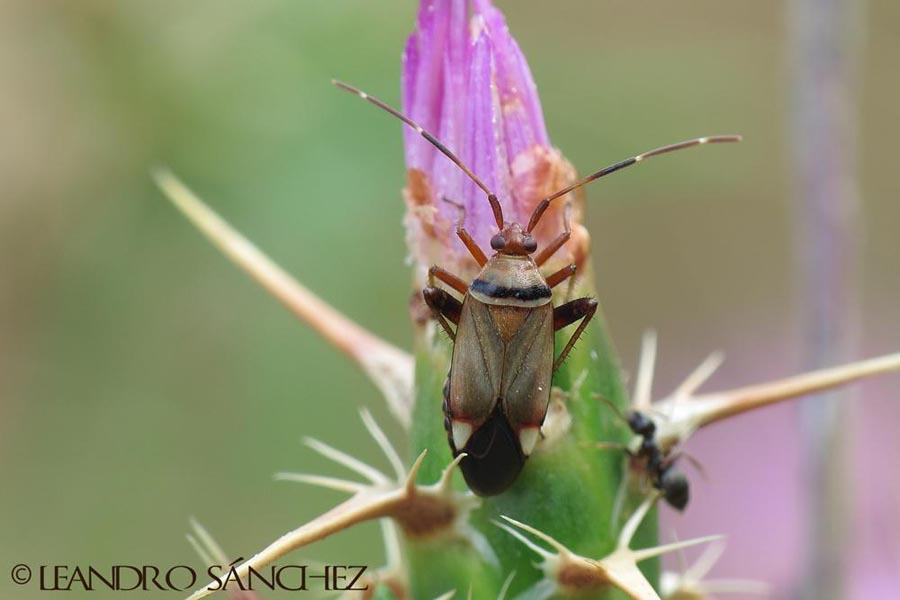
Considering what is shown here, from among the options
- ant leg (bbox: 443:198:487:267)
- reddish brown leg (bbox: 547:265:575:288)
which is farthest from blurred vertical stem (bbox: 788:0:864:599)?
ant leg (bbox: 443:198:487:267)

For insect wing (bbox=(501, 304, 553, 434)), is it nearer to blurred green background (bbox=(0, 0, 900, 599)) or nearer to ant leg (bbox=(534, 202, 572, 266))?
ant leg (bbox=(534, 202, 572, 266))

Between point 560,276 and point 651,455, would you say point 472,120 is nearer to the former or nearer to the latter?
point 560,276

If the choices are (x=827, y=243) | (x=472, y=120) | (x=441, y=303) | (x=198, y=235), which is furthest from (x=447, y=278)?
(x=198, y=235)

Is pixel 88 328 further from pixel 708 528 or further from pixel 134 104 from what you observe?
pixel 708 528

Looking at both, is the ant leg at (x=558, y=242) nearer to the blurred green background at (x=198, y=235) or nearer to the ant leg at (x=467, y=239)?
the ant leg at (x=467, y=239)

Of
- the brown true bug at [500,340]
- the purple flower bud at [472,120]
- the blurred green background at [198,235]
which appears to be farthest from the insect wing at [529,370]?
the blurred green background at [198,235]

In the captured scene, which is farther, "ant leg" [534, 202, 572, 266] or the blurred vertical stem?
the blurred vertical stem
